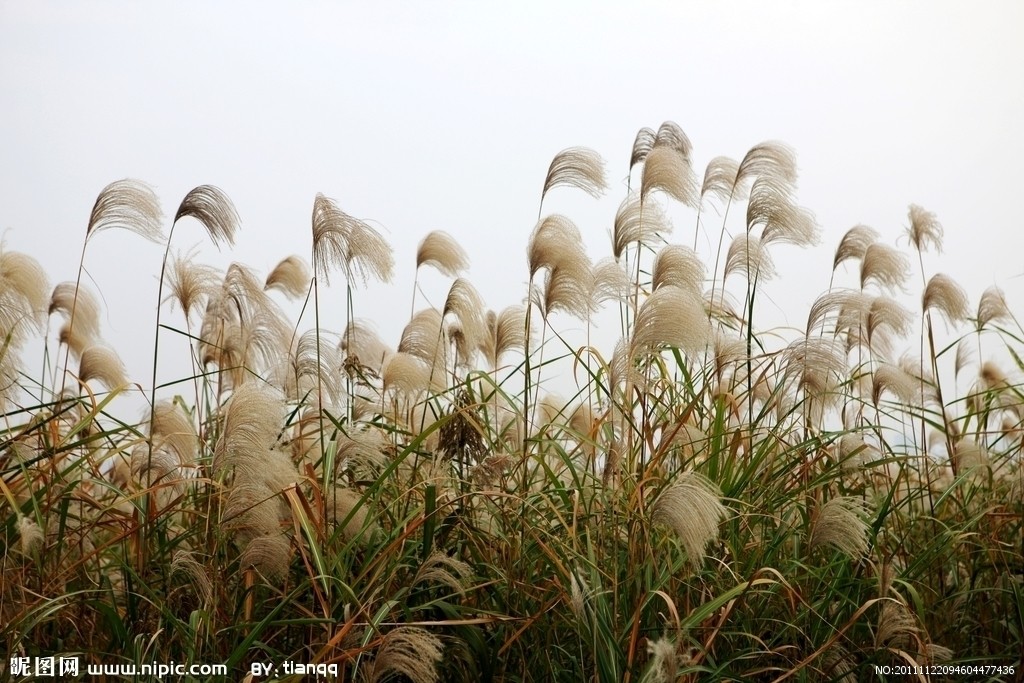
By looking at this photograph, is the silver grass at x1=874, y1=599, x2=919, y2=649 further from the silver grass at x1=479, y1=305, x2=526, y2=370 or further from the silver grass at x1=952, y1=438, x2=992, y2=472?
the silver grass at x1=479, y1=305, x2=526, y2=370

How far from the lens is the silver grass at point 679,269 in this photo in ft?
8.47

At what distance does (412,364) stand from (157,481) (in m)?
0.77

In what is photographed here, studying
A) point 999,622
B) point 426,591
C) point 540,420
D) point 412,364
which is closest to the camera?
point 426,591

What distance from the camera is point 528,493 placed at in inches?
105

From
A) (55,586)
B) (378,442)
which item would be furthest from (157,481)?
(378,442)

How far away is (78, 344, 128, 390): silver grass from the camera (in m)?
3.17

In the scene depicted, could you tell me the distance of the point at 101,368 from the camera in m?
3.17

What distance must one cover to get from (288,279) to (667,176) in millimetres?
1494

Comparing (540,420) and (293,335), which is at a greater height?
(293,335)

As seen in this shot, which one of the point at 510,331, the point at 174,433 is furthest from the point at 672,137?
the point at 174,433

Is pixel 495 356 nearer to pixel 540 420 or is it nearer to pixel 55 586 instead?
pixel 540 420

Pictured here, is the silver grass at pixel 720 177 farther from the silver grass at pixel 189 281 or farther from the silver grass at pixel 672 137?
the silver grass at pixel 189 281

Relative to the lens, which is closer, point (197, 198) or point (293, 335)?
point (197, 198)

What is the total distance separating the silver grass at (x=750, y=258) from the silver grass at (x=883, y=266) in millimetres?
489
